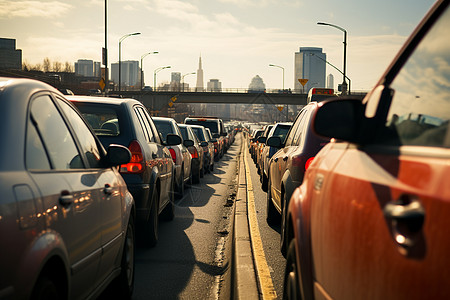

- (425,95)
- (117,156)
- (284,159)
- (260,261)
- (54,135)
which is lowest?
(260,261)

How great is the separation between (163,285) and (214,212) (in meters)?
5.88

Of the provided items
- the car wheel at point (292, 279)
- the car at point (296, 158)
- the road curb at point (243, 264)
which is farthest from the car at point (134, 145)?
the car wheel at point (292, 279)

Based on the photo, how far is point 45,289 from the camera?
2908 millimetres

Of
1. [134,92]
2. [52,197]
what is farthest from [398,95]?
[134,92]

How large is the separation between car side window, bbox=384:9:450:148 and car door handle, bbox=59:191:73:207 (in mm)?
1779

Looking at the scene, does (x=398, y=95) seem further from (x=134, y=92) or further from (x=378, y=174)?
(x=134, y=92)

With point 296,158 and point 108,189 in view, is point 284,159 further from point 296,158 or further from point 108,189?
point 108,189

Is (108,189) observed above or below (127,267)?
above

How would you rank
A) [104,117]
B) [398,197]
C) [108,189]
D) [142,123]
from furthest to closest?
[142,123]
[104,117]
[108,189]
[398,197]

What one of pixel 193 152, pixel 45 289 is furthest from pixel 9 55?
pixel 45 289

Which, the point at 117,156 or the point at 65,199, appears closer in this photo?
the point at 65,199

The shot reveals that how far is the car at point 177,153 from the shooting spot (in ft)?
42.0

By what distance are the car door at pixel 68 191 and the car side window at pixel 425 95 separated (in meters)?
1.73

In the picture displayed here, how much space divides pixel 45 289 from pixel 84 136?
6.51 ft
